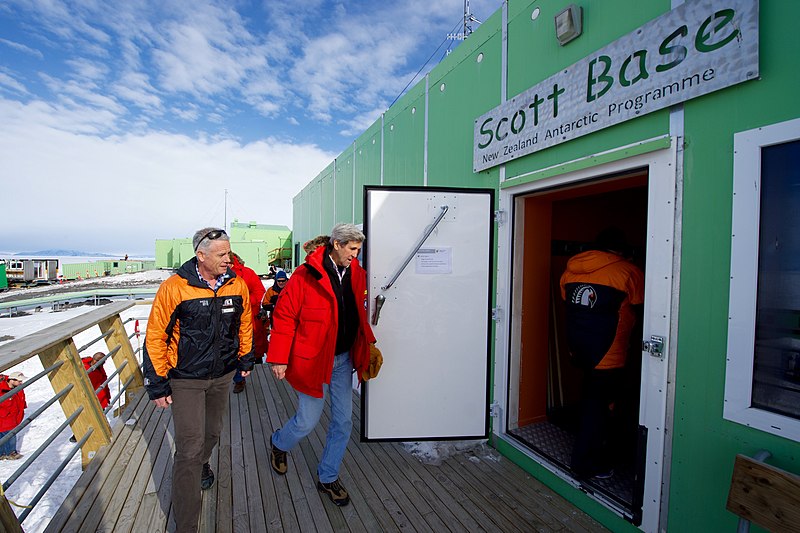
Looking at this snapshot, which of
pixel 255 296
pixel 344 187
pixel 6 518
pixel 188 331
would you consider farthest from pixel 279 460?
pixel 344 187

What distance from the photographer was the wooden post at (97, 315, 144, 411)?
4.61m

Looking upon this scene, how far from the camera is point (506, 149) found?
3.28 meters

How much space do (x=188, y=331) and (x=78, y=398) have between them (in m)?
1.92

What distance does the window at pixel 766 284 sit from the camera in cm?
171

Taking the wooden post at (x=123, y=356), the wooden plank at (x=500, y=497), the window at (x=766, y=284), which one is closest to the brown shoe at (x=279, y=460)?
the wooden plank at (x=500, y=497)

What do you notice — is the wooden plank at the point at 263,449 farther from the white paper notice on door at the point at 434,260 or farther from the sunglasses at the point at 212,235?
the white paper notice on door at the point at 434,260

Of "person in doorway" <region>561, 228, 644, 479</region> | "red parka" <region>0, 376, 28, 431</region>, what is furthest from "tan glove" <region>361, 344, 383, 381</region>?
"red parka" <region>0, 376, 28, 431</region>

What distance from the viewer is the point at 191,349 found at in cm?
229

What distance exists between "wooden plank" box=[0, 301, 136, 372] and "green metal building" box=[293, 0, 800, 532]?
2.17 metres

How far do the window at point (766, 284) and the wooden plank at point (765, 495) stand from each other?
0.21 m

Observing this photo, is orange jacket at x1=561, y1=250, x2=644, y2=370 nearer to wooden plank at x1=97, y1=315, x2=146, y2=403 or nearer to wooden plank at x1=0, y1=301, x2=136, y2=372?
wooden plank at x1=0, y1=301, x2=136, y2=372

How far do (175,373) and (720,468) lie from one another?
2.87 metres

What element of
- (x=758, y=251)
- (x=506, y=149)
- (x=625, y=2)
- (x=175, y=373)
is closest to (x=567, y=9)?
(x=625, y=2)

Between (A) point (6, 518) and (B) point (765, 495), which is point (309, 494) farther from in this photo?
(B) point (765, 495)
